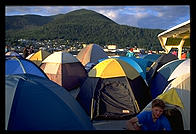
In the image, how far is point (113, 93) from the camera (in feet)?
16.4

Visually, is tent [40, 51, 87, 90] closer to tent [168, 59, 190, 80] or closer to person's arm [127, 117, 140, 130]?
tent [168, 59, 190, 80]

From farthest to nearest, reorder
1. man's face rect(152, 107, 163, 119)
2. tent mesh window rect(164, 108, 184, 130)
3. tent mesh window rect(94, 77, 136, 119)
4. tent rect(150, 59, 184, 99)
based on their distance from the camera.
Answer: tent rect(150, 59, 184, 99) → tent mesh window rect(94, 77, 136, 119) → tent mesh window rect(164, 108, 184, 130) → man's face rect(152, 107, 163, 119)

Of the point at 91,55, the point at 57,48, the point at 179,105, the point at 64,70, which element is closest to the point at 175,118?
the point at 179,105

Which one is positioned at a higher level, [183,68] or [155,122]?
[183,68]

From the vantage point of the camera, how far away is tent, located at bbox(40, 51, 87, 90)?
796 cm

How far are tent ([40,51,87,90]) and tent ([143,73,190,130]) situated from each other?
4.90 metres

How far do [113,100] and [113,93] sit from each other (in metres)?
0.18

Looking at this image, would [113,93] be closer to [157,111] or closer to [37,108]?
[157,111]

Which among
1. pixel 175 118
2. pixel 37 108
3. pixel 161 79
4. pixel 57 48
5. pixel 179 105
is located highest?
pixel 57 48

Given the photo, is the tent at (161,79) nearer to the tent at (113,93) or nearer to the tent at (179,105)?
the tent at (113,93)

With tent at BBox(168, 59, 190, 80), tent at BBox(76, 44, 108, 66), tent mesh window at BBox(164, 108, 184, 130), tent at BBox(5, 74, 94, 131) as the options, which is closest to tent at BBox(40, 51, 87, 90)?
tent at BBox(76, 44, 108, 66)

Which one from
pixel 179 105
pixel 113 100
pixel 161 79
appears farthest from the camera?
pixel 161 79
